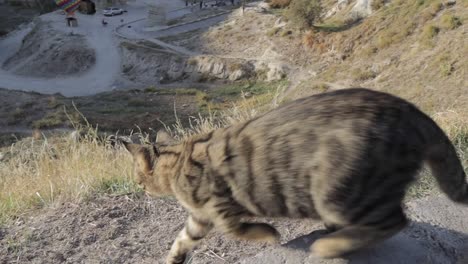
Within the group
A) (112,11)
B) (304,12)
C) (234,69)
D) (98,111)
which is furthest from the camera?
(112,11)

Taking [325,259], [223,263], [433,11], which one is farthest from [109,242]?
[433,11]

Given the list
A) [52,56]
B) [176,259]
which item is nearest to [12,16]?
[52,56]

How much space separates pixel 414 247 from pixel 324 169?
105 cm

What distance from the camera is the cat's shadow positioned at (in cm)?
321

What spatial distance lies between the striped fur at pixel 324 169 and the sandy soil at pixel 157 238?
0.22 m

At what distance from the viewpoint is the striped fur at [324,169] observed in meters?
2.83

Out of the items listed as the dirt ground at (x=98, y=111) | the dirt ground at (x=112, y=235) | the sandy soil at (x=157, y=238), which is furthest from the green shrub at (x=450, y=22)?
the dirt ground at (x=112, y=235)

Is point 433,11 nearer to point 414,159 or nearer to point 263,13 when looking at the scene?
point 263,13

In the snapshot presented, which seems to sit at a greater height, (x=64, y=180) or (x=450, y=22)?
(x=64, y=180)

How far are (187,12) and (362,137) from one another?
63.0 meters

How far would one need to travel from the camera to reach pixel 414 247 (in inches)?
133

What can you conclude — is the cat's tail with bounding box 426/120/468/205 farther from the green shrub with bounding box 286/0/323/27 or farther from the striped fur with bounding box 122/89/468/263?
the green shrub with bounding box 286/0/323/27

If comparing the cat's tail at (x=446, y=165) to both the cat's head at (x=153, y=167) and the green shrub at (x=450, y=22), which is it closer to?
the cat's head at (x=153, y=167)

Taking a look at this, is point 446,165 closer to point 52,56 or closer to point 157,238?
point 157,238
